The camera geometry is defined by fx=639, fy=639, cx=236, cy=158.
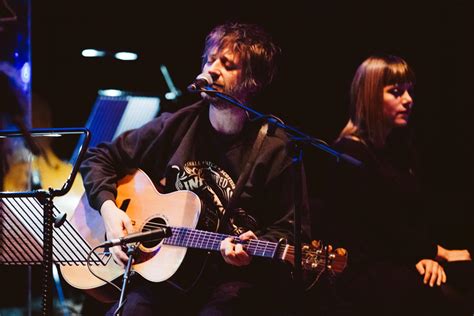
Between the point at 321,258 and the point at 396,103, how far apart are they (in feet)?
4.81

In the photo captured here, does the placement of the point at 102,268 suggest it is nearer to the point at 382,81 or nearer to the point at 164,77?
the point at 382,81

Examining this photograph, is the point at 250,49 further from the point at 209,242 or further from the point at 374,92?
the point at 209,242

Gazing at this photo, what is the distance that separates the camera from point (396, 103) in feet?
13.5

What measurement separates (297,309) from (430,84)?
2.32 metres

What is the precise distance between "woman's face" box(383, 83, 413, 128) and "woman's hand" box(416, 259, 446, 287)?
0.94m

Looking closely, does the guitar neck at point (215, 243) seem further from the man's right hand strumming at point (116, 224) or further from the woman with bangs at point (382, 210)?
the woman with bangs at point (382, 210)

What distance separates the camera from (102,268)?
130 inches

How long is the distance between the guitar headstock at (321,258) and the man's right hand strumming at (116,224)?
883 mm

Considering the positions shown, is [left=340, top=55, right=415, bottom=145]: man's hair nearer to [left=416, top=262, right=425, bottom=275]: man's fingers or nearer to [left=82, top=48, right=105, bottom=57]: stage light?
[left=416, top=262, right=425, bottom=275]: man's fingers

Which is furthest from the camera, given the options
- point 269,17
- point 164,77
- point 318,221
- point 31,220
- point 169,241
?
point 164,77

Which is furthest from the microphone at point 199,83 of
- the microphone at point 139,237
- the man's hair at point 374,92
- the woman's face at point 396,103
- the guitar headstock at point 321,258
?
the woman's face at point 396,103

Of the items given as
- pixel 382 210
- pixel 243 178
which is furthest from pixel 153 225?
pixel 382 210

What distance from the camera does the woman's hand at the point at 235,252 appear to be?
3012 mm

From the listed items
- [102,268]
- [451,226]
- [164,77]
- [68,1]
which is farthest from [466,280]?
[68,1]
